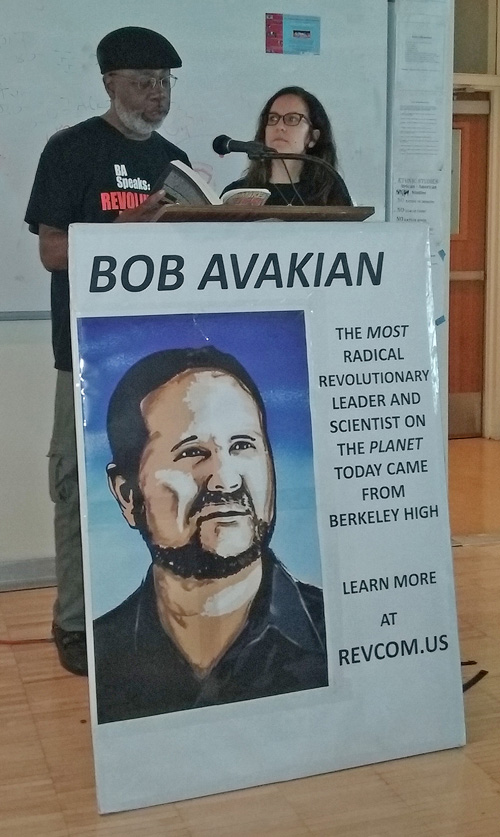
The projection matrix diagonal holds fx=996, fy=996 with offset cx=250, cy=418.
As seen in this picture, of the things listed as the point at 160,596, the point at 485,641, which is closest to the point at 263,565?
the point at 160,596

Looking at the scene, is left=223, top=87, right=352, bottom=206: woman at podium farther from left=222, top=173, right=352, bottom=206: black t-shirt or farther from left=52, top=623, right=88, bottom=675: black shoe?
left=52, top=623, right=88, bottom=675: black shoe

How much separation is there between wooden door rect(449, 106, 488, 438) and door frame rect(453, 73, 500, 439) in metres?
0.04

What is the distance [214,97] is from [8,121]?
69cm

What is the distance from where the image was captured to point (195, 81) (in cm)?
331

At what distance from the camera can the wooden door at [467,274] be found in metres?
5.74

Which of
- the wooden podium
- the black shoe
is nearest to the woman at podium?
the wooden podium

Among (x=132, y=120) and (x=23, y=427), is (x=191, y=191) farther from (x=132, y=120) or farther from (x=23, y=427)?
(x=23, y=427)

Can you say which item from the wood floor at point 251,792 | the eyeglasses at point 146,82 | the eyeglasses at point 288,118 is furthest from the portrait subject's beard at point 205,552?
the eyeglasses at point 288,118

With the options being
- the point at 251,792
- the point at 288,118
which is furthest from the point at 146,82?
the point at 251,792

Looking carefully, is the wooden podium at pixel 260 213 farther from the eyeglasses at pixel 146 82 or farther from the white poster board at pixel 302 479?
the eyeglasses at pixel 146 82

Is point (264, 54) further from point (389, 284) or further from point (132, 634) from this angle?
point (132, 634)

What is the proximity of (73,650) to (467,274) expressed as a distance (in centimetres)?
393

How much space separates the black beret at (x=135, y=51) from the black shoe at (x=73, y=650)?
162 centimetres

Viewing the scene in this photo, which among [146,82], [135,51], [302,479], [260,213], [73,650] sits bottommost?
[73,650]
